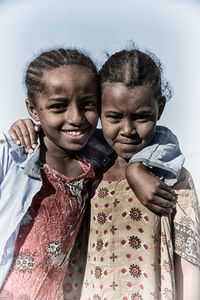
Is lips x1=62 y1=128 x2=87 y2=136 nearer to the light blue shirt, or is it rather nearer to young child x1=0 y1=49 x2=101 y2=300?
young child x1=0 y1=49 x2=101 y2=300

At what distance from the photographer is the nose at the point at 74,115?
1690mm

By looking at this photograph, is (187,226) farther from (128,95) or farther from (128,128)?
(128,95)

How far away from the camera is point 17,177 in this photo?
169 centimetres

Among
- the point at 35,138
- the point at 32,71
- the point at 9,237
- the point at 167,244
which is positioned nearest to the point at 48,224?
the point at 9,237

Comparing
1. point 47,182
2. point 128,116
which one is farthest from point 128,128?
point 47,182

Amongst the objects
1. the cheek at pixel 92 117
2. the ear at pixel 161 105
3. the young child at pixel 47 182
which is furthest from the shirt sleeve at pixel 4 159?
the ear at pixel 161 105

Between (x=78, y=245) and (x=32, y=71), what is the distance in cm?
73

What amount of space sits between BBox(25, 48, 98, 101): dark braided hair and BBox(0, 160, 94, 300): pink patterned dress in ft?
1.03

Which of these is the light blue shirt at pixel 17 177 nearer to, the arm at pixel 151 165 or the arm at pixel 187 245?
the arm at pixel 151 165

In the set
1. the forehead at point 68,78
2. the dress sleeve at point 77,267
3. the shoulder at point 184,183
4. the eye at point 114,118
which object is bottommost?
the dress sleeve at point 77,267

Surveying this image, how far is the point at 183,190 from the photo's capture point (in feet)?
5.76

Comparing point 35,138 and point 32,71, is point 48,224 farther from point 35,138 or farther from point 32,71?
point 32,71

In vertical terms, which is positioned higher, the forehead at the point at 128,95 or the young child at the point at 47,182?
the forehead at the point at 128,95

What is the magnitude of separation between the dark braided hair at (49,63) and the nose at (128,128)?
23 centimetres
